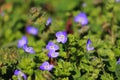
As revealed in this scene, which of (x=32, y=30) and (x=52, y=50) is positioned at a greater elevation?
(x=32, y=30)

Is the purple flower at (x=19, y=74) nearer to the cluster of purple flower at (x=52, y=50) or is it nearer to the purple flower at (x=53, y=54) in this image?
the cluster of purple flower at (x=52, y=50)

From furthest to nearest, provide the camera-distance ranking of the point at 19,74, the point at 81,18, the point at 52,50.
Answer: the point at 81,18, the point at 52,50, the point at 19,74

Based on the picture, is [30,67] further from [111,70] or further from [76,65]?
[111,70]

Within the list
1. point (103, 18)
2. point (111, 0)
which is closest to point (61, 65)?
point (111, 0)

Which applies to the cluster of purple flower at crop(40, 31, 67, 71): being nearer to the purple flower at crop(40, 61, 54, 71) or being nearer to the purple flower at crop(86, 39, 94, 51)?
the purple flower at crop(40, 61, 54, 71)

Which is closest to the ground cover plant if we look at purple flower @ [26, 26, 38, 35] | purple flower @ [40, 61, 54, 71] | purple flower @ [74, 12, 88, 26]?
purple flower @ [40, 61, 54, 71]

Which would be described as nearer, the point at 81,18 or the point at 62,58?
the point at 62,58

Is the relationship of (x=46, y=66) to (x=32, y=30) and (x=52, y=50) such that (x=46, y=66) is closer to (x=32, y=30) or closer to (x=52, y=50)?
(x=52, y=50)

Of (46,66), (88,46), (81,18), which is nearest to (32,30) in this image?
(81,18)
